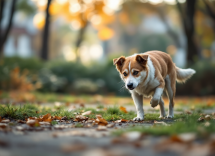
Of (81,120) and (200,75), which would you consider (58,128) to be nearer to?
(81,120)

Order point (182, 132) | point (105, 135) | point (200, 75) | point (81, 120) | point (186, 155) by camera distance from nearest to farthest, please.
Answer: point (186, 155) < point (182, 132) < point (105, 135) < point (81, 120) < point (200, 75)

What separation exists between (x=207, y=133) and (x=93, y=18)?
798 inches

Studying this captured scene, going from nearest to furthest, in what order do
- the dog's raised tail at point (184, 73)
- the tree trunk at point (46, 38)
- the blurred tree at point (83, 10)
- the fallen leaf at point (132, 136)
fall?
1. the fallen leaf at point (132, 136)
2. the dog's raised tail at point (184, 73)
3. the tree trunk at point (46, 38)
4. the blurred tree at point (83, 10)

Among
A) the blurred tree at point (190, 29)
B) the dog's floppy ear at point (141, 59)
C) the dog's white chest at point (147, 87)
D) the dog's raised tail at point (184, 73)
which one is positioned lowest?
the dog's white chest at point (147, 87)

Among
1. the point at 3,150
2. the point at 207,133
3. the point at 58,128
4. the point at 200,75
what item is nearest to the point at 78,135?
the point at 58,128

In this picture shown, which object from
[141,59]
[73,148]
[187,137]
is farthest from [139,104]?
[73,148]

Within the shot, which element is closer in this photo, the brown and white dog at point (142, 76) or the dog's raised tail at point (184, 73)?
the brown and white dog at point (142, 76)

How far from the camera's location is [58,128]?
415cm

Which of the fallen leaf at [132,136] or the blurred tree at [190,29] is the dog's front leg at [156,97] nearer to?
the fallen leaf at [132,136]

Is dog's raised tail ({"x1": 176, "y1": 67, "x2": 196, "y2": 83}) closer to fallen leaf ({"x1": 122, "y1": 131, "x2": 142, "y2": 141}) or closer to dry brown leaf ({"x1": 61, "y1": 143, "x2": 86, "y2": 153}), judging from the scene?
fallen leaf ({"x1": 122, "y1": 131, "x2": 142, "y2": 141})

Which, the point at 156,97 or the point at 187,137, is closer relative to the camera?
the point at 187,137

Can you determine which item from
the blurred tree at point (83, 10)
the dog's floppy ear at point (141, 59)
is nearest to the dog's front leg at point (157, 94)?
the dog's floppy ear at point (141, 59)

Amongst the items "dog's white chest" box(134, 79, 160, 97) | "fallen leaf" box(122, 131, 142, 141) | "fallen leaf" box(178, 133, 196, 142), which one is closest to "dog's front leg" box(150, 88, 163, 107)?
"dog's white chest" box(134, 79, 160, 97)

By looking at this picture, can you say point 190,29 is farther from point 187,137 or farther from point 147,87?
point 187,137
